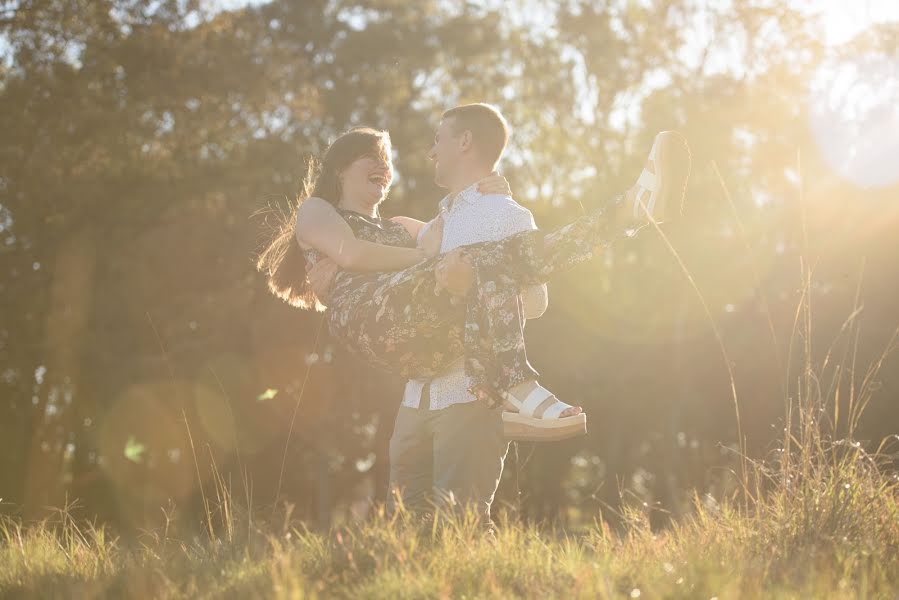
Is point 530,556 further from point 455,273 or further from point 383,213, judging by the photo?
point 383,213

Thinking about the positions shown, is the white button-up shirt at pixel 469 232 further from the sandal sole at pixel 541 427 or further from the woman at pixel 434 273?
the sandal sole at pixel 541 427

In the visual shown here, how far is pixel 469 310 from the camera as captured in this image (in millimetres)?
3631

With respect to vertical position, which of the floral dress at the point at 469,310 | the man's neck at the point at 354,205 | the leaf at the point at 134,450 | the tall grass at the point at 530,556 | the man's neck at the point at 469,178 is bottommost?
the leaf at the point at 134,450

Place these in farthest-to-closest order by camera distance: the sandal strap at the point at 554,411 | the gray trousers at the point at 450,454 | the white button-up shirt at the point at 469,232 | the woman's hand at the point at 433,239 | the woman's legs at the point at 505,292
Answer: the woman's hand at the point at 433,239 < the white button-up shirt at the point at 469,232 < the gray trousers at the point at 450,454 < the woman's legs at the point at 505,292 < the sandal strap at the point at 554,411

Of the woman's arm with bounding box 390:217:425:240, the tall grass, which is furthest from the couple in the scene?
the tall grass

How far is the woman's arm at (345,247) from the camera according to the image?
395 cm

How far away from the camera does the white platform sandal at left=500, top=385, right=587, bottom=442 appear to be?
346 centimetres

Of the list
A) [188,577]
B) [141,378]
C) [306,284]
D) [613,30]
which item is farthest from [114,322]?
[188,577]

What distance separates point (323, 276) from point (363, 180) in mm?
517

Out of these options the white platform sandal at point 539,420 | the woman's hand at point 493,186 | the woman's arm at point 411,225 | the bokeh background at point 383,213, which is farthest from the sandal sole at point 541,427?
the bokeh background at point 383,213

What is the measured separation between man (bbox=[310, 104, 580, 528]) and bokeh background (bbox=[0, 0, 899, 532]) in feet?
34.8

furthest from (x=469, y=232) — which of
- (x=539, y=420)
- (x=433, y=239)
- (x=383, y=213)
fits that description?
(x=383, y=213)

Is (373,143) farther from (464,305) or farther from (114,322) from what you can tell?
(114,322)

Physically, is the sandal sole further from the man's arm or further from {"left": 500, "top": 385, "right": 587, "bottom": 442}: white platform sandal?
the man's arm
